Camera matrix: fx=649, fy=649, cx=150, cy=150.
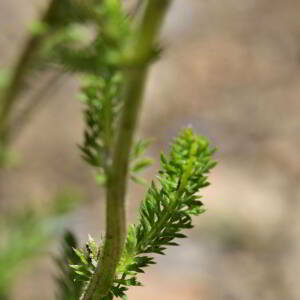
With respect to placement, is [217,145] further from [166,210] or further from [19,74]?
[166,210]

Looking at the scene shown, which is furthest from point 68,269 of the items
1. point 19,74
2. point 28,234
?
point 28,234

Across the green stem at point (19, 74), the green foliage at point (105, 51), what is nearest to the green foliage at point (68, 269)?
the green foliage at point (105, 51)

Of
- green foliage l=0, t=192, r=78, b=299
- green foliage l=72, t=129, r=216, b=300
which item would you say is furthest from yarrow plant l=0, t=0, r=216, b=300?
green foliage l=0, t=192, r=78, b=299

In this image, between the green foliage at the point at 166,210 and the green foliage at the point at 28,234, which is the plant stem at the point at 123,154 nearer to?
the green foliage at the point at 166,210

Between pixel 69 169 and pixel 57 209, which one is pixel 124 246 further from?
pixel 69 169

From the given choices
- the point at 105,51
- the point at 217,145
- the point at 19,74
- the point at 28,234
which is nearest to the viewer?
the point at 105,51

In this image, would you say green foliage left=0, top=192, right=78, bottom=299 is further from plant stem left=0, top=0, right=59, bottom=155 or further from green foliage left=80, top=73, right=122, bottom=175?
green foliage left=80, top=73, right=122, bottom=175

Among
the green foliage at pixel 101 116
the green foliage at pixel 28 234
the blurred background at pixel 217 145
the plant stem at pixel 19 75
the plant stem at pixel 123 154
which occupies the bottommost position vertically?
the plant stem at pixel 123 154

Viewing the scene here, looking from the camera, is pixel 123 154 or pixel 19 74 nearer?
pixel 123 154
